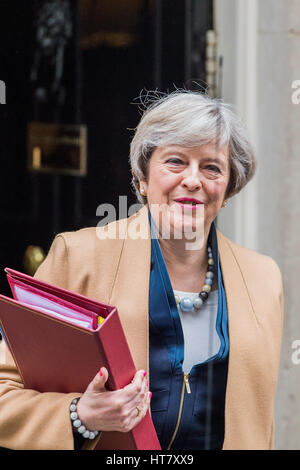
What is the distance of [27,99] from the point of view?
2.01m

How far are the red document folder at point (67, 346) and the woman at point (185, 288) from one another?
103 millimetres

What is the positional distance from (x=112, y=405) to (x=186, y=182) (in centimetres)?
59

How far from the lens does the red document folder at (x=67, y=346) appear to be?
4.47 ft

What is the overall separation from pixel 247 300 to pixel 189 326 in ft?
0.64

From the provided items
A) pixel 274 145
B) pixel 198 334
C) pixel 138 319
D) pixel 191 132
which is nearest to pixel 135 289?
pixel 138 319

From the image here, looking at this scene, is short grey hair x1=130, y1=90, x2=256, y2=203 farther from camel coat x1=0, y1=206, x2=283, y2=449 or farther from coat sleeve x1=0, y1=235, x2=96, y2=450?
coat sleeve x1=0, y1=235, x2=96, y2=450

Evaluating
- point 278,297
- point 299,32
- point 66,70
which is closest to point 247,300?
point 278,297

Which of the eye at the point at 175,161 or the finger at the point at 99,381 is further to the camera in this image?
the eye at the point at 175,161

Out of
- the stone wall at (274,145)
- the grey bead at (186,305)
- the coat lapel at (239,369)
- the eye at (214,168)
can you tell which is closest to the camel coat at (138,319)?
the coat lapel at (239,369)

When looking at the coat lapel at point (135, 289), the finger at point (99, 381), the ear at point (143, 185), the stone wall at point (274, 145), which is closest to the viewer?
the finger at point (99, 381)

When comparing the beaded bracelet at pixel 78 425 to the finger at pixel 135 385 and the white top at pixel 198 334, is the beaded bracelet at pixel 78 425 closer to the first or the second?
the finger at pixel 135 385

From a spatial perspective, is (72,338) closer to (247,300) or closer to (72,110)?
(247,300)

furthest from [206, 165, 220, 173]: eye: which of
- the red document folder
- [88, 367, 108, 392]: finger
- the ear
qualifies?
[88, 367, 108, 392]: finger

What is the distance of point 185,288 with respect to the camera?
5.61 ft
